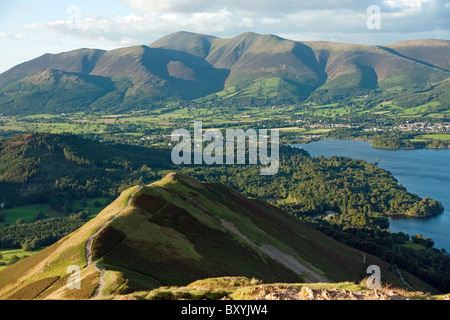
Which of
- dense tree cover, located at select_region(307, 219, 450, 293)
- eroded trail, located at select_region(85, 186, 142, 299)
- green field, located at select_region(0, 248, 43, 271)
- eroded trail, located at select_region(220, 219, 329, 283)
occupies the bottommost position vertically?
dense tree cover, located at select_region(307, 219, 450, 293)

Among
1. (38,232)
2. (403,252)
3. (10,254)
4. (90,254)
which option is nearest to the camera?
(90,254)

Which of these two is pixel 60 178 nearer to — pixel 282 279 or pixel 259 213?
pixel 259 213

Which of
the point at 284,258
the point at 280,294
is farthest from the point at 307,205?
the point at 280,294

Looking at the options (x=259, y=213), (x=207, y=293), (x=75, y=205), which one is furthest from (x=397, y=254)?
(x=75, y=205)

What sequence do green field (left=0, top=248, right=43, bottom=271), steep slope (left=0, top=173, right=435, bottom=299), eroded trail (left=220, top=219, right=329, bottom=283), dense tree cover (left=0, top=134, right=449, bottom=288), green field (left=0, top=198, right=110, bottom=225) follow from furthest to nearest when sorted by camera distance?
green field (left=0, top=198, right=110, bottom=225) < dense tree cover (left=0, top=134, right=449, bottom=288) < green field (left=0, top=248, right=43, bottom=271) < eroded trail (left=220, top=219, right=329, bottom=283) < steep slope (left=0, top=173, right=435, bottom=299)

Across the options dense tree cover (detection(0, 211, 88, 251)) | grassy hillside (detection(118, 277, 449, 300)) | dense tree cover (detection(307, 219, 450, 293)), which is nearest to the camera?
grassy hillside (detection(118, 277, 449, 300))

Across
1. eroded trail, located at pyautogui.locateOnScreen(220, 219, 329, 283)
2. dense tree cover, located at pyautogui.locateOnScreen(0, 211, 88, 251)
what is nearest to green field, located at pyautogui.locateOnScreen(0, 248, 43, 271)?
dense tree cover, located at pyautogui.locateOnScreen(0, 211, 88, 251)

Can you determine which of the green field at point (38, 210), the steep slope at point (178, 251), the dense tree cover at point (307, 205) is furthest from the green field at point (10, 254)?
the steep slope at point (178, 251)

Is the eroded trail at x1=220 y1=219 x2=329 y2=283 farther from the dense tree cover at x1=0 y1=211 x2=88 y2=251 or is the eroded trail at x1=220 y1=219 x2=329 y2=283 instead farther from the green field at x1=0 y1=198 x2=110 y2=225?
the green field at x1=0 y1=198 x2=110 y2=225

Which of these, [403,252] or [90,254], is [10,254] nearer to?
[90,254]
